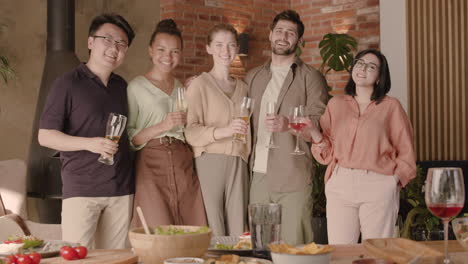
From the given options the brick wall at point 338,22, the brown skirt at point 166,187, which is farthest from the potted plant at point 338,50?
the brown skirt at point 166,187

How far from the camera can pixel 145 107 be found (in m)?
3.32

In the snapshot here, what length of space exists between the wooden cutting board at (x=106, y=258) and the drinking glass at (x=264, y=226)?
340 mm

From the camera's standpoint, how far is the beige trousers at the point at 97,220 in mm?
3062

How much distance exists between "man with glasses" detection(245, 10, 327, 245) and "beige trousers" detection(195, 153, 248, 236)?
131 millimetres

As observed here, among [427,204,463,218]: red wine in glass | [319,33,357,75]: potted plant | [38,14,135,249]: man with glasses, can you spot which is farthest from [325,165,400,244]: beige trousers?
[319,33,357,75]: potted plant

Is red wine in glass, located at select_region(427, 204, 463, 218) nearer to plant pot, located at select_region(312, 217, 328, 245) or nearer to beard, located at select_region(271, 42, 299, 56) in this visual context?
beard, located at select_region(271, 42, 299, 56)

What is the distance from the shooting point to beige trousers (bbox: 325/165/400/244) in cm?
325

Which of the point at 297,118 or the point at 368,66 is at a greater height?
the point at 368,66

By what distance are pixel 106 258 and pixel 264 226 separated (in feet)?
1.49

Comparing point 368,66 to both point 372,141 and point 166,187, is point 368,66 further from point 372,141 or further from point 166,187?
point 166,187

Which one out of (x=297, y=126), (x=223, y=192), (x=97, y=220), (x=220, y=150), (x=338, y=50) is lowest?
(x=97, y=220)

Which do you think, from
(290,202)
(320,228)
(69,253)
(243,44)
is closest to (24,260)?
(69,253)

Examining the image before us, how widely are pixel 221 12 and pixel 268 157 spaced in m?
3.61

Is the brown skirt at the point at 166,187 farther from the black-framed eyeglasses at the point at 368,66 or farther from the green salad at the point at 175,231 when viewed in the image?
the green salad at the point at 175,231
